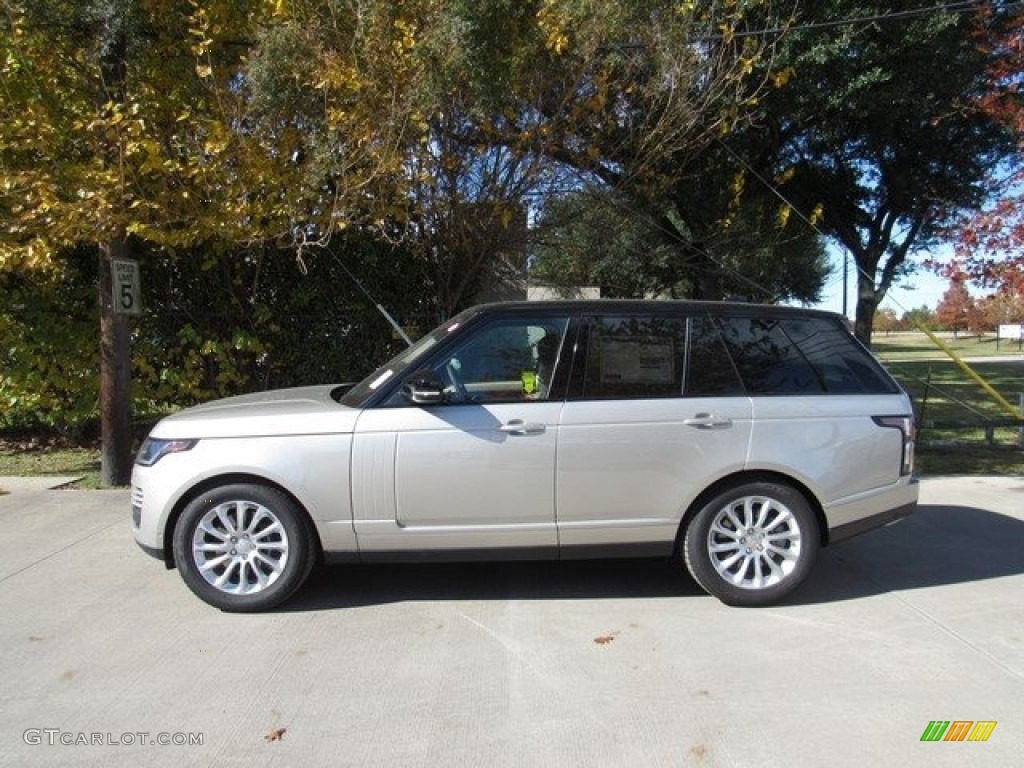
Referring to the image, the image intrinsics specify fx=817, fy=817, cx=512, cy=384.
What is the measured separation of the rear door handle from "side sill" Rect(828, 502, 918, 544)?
3.11 ft

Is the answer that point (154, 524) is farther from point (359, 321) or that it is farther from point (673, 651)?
point (359, 321)

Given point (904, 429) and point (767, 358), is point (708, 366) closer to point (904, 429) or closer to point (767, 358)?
point (767, 358)

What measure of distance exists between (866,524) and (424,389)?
2759mm

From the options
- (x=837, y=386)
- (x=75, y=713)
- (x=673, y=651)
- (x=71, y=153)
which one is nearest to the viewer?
(x=75, y=713)

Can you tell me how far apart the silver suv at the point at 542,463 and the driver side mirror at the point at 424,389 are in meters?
0.01

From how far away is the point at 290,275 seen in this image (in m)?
9.59

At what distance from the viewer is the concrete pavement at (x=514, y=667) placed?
3.29m

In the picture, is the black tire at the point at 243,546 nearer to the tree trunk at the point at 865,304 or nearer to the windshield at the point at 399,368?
the windshield at the point at 399,368

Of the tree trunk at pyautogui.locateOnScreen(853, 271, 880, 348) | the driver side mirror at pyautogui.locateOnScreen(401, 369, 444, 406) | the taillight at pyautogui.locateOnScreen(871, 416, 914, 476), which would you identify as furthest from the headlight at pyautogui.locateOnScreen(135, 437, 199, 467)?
the tree trunk at pyautogui.locateOnScreen(853, 271, 880, 348)

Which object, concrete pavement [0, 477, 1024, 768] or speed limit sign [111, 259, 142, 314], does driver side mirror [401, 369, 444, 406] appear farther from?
speed limit sign [111, 259, 142, 314]

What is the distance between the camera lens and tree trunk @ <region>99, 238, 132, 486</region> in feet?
26.3

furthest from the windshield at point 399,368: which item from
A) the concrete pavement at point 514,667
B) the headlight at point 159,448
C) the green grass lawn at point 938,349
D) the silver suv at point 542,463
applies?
the green grass lawn at point 938,349

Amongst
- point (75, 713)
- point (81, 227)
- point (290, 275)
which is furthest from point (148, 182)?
point (75, 713)

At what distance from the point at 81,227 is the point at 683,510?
5776 mm
